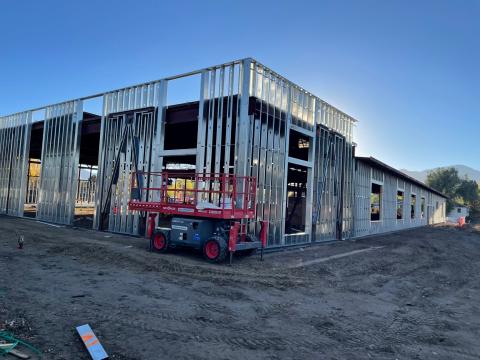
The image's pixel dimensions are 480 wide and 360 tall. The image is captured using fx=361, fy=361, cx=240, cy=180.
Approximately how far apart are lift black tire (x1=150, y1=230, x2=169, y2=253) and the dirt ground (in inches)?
16.7

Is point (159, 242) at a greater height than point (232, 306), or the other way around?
point (159, 242)

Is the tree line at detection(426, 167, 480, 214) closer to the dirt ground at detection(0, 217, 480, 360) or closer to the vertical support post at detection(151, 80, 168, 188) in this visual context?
the dirt ground at detection(0, 217, 480, 360)

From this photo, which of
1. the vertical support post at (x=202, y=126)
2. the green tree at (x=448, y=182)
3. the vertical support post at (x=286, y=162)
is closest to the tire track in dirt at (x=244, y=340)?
the vertical support post at (x=202, y=126)

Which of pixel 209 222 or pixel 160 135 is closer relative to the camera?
pixel 209 222

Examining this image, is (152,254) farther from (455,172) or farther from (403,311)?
(455,172)

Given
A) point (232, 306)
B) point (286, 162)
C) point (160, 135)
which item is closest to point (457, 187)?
point (286, 162)

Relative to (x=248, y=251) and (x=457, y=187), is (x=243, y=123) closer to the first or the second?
(x=248, y=251)

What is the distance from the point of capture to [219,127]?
1427 cm

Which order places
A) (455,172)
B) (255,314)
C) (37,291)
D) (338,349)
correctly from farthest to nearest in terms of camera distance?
(455,172) < (37,291) < (255,314) < (338,349)

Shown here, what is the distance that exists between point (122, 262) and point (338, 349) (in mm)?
7174

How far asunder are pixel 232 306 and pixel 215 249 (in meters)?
4.27

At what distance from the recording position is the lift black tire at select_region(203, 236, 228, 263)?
431 inches

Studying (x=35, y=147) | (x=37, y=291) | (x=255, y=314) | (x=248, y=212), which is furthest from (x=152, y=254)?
(x=35, y=147)

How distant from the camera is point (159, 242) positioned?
12.6 m
